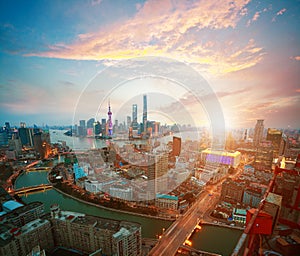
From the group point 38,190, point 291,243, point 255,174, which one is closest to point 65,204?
point 38,190

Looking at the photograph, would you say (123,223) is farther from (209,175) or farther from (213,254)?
(209,175)

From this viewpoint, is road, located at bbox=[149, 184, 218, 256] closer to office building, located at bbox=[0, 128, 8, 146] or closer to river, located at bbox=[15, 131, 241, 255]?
river, located at bbox=[15, 131, 241, 255]

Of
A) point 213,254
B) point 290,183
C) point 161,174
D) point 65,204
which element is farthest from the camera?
point 161,174

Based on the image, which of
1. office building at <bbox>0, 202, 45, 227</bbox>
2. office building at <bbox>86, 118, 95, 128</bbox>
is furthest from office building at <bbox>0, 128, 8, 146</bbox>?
office building at <bbox>0, 202, 45, 227</bbox>

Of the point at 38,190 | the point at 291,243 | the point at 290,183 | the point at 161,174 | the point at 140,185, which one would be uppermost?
the point at 290,183

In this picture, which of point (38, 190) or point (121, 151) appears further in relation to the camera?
point (121, 151)
